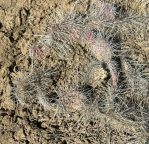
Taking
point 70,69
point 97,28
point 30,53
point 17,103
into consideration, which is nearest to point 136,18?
point 97,28

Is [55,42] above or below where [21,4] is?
below

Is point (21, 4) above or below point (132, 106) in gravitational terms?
above

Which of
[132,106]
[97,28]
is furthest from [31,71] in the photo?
[132,106]

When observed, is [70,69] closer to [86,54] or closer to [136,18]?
[86,54]

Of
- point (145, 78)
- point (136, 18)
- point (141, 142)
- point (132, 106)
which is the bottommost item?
point (141, 142)

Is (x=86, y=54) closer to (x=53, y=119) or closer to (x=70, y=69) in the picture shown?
(x=70, y=69)

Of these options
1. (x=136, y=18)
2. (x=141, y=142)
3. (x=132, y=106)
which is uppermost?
(x=136, y=18)
